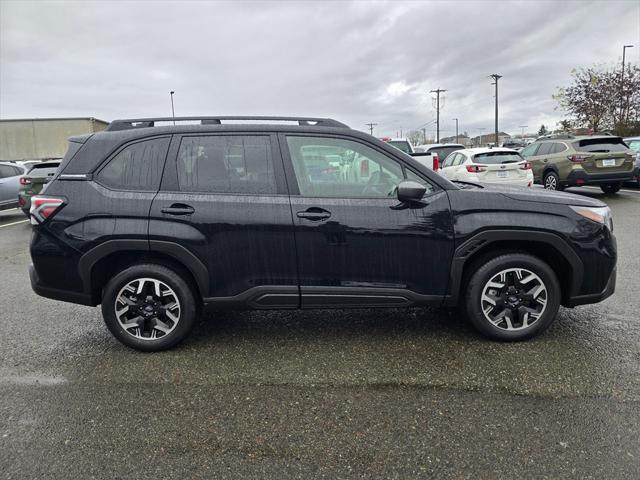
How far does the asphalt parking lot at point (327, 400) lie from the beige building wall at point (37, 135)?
25162mm

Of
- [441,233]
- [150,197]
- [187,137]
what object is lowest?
[441,233]

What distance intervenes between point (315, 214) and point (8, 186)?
11704 mm

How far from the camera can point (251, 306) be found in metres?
3.51

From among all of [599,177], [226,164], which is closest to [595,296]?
[226,164]

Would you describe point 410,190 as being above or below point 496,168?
below

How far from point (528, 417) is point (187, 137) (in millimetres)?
3000

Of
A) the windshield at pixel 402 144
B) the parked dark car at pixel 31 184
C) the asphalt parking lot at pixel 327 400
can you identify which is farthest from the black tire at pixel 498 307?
the windshield at pixel 402 144

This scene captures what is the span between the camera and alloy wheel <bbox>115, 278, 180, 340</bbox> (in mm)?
3496

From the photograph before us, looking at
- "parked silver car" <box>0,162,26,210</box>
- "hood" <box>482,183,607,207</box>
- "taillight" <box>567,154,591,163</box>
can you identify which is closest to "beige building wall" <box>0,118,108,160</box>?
"parked silver car" <box>0,162,26,210</box>

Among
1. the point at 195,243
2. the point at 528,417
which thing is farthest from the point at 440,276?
the point at 195,243

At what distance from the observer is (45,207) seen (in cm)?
343

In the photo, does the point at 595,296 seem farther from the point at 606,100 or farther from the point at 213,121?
the point at 606,100

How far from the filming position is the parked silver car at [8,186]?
11758 mm

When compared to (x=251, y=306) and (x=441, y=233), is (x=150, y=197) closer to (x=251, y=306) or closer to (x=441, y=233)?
(x=251, y=306)
